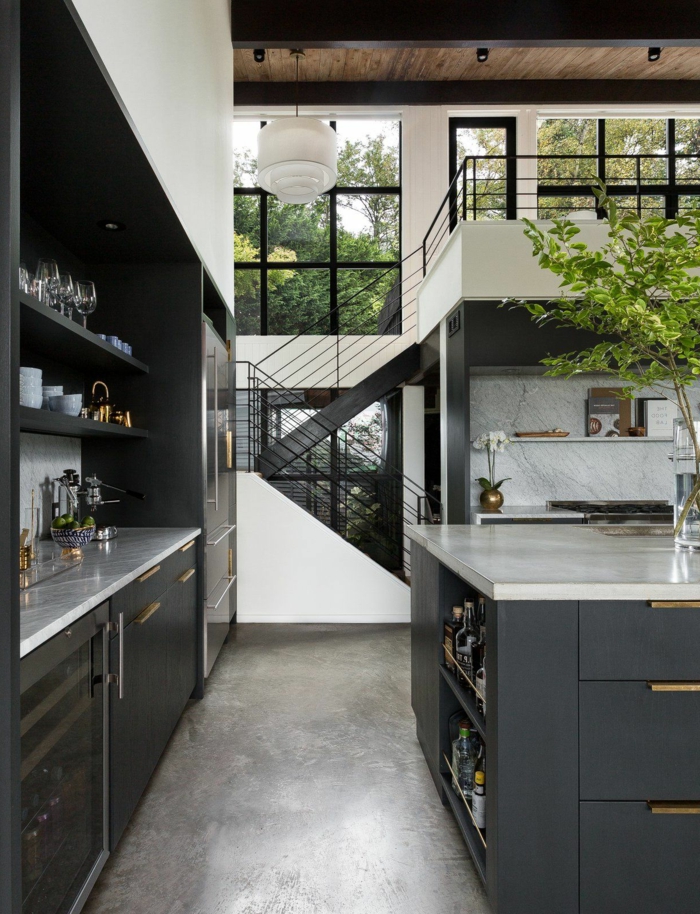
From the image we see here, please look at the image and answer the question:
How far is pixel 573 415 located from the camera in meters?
5.82

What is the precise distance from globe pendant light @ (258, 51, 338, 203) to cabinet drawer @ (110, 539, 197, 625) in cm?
316

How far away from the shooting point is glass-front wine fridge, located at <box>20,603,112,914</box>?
4.70 feet

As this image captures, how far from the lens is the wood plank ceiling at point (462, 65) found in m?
6.91

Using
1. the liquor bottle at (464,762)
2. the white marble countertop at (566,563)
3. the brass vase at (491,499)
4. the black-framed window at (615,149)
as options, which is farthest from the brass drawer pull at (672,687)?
the black-framed window at (615,149)

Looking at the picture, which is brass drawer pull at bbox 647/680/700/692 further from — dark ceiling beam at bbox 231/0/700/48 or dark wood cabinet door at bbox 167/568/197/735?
dark ceiling beam at bbox 231/0/700/48

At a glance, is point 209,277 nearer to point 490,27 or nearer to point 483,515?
point 483,515

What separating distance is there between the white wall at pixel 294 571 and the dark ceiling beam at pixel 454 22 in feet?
12.0

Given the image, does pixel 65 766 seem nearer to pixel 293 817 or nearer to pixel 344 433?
pixel 293 817

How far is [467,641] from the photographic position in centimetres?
223

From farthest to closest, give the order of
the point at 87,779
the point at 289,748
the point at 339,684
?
the point at 339,684, the point at 289,748, the point at 87,779

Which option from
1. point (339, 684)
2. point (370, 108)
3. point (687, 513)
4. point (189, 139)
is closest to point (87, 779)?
point (687, 513)

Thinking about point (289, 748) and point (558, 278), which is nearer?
point (289, 748)

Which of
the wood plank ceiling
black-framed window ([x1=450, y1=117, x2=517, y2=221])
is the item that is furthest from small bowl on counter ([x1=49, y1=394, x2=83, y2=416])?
black-framed window ([x1=450, y1=117, x2=517, y2=221])

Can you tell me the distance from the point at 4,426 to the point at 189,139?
277 centimetres
